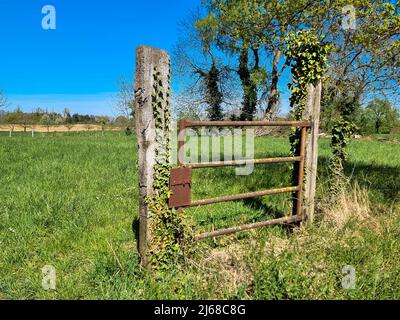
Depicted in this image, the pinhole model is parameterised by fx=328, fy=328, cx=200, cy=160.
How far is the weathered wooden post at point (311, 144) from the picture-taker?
4.46 m

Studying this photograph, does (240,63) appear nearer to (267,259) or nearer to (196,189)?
(196,189)

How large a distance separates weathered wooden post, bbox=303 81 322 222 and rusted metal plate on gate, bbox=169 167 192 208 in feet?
6.32

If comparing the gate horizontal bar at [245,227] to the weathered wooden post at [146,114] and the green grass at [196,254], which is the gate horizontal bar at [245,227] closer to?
the green grass at [196,254]

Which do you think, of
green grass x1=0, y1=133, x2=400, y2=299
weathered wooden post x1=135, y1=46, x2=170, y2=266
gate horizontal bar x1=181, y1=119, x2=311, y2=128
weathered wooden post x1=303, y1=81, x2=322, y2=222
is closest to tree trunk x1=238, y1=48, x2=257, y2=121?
green grass x1=0, y1=133, x2=400, y2=299

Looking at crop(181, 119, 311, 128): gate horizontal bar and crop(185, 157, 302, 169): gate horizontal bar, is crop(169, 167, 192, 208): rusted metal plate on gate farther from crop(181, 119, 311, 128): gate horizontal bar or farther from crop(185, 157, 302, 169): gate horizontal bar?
crop(181, 119, 311, 128): gate horizontal bar

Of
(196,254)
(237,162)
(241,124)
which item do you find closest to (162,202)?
(196,254)

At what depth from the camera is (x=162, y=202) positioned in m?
3.26

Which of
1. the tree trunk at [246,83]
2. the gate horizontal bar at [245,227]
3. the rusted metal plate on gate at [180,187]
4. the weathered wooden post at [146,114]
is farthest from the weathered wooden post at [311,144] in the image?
the tree trunk at [246,83]

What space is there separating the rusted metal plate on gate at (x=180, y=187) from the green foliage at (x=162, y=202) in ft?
0.17

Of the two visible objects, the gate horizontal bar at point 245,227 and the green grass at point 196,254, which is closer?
the green grass at point 196,254

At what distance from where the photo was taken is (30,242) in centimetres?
411

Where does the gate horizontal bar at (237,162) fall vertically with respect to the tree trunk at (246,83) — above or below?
below
